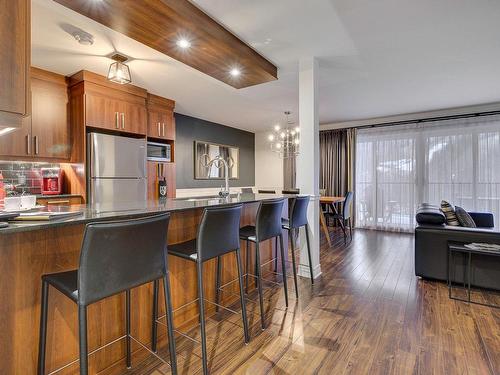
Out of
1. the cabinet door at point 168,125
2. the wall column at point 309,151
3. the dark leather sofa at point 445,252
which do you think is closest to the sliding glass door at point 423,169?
the dark leather sofa at point 445,252

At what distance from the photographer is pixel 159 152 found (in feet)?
14.9

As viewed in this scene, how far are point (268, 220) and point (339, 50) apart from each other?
202 centimetres

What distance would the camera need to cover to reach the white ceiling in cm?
222

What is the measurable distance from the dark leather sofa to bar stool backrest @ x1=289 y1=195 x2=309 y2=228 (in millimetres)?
1404

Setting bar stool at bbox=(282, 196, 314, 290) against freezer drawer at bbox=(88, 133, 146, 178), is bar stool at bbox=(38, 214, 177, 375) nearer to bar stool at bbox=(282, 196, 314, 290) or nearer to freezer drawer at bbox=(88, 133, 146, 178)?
bar stool at bbox=(282, 196, 314, 290)

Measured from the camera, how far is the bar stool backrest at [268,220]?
225 centimetres

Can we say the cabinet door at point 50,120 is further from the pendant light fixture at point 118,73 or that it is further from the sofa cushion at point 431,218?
the sofa cushion at point 431,218

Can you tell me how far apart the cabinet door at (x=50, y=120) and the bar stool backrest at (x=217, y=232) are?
9.58 ft

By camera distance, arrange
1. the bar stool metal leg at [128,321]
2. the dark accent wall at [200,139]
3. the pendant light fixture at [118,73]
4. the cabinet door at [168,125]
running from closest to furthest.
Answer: the bar stool metal leg at [128,321] → the pendant light fixture at [118,73] → the cabinet door at [168,125] → the dark accent wall at [200,139]

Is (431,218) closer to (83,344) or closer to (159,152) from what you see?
(83,344)

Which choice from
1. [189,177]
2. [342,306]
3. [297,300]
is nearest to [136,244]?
A: [297,300]

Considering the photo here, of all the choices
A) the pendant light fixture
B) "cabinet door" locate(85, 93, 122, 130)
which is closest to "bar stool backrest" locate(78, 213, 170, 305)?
the pendant light fixture

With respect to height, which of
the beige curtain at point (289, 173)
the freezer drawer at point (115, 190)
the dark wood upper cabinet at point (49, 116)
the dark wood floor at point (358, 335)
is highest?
the dark wood upper cabinet at point (49, 116)

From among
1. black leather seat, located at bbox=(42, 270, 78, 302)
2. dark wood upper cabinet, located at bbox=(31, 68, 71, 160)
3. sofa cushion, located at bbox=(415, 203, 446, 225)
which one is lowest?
black leather seat, located at bbox=(42, 270, 78, 302)
